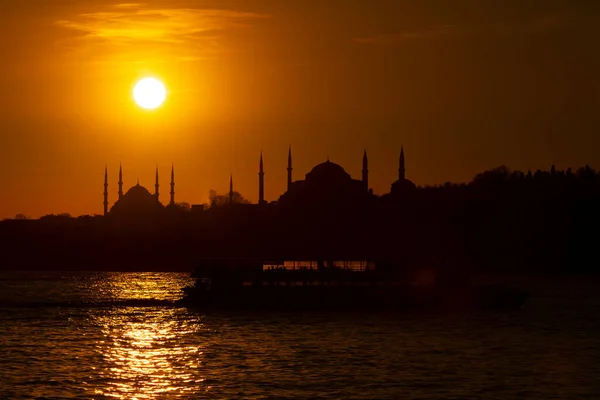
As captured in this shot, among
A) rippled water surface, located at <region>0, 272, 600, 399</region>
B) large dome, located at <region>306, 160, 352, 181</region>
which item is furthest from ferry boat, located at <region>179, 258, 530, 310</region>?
large dome, located at <region>306, 160, 352, 181</region>

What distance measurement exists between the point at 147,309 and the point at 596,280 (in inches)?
2798

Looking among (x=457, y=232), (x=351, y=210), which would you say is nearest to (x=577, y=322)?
(x=457, y=232)

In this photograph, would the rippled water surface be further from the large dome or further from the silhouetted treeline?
the large dome

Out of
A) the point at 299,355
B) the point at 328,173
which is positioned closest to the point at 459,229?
the point at 328,173

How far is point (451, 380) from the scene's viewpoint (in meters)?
46.2

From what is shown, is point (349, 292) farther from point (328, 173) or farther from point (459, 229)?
point (328, 173)

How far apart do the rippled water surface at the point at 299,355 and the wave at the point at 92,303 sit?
252 inches

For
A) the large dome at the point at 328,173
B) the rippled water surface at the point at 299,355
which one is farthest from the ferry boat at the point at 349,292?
the large dome at the point at 328,173

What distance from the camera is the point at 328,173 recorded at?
634 feet

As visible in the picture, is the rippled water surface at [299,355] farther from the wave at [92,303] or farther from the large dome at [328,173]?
the large dome at [328,173]

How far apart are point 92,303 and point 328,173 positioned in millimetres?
95474

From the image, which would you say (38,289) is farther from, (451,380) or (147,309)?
(451,380)

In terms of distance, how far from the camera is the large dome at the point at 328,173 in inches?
7589

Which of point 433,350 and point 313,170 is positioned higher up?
point 313,170
